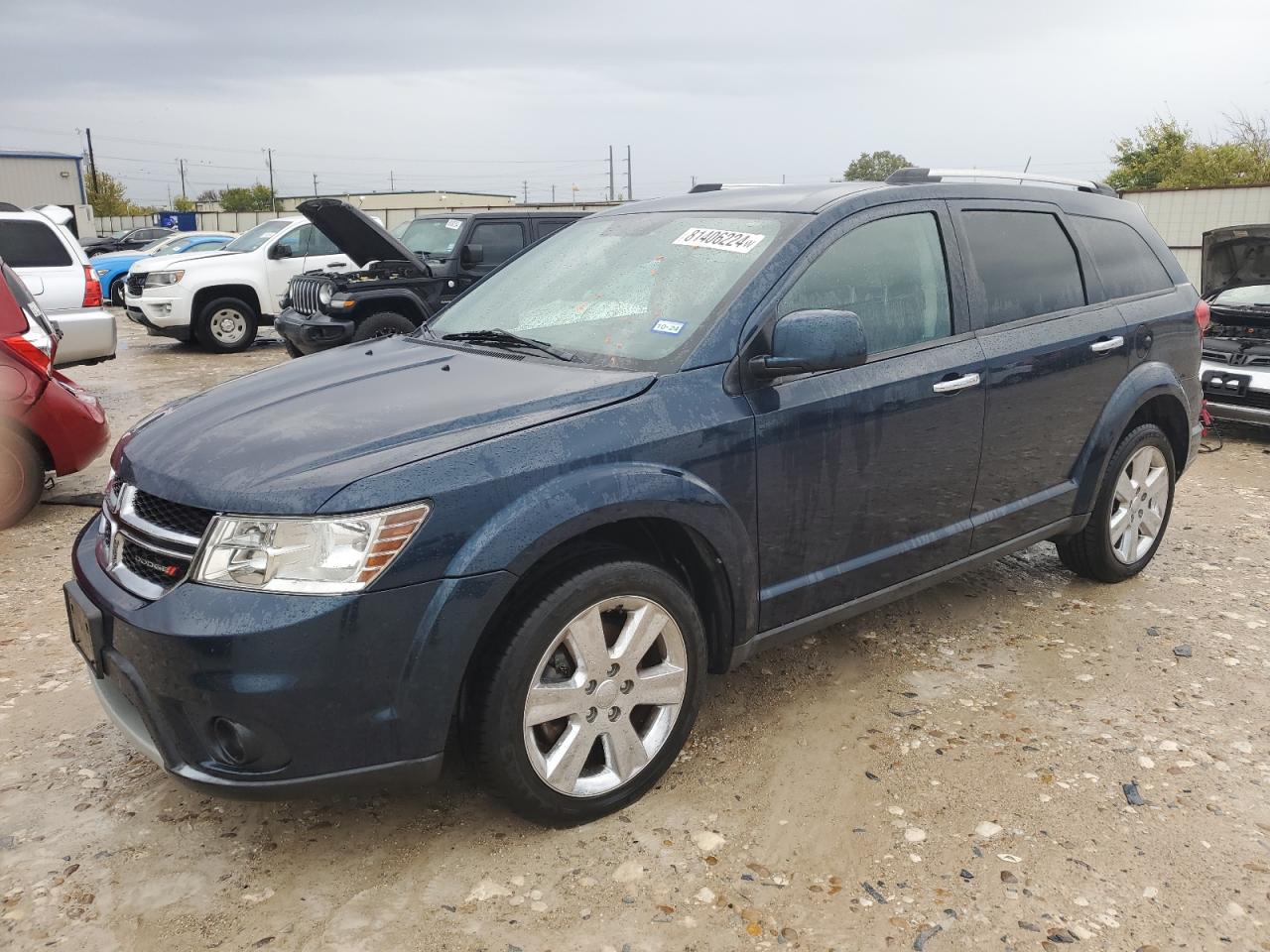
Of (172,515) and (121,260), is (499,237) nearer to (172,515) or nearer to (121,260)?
(172,515)

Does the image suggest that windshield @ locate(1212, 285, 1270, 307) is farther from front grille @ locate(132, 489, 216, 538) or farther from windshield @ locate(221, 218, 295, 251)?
windshield @ locate(221, 218, 295, 251)

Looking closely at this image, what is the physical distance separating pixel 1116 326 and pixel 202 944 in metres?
3.86

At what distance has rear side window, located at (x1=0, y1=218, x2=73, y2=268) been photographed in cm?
933

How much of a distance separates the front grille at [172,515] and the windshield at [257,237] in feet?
40.2

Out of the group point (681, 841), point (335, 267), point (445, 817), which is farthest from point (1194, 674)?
point (335, 267)

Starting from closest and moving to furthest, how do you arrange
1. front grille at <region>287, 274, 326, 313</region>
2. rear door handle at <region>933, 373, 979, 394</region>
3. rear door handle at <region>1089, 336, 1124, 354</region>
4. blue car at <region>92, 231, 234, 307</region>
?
rear door handle at <region>933, 373, 979, 394</region>
rear door handle at <region>1089, 336, 1124, 354</region>
front grille at <region>287, 274, 326, 313</region>
blue car at <region>92, 231, 234, 307</region>

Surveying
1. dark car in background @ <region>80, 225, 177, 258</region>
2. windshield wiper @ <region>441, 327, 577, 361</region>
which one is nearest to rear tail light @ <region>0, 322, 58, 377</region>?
windshield wiper @ <region>441, 327, 577, 361</region>

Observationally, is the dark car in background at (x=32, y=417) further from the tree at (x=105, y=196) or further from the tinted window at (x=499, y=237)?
the tree at (x=105, y=196)

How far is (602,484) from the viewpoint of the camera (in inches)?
101

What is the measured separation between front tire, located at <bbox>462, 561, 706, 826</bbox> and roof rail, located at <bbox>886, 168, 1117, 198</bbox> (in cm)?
184

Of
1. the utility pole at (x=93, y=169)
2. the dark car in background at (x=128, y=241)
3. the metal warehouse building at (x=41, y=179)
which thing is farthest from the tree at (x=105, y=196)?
the dark car in background at (x=128, y=241)

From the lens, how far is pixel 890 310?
3381mm

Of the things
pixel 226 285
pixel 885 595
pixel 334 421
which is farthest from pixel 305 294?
pixel 885 595

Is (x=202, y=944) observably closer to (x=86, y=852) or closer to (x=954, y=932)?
(x=86, y=852)
